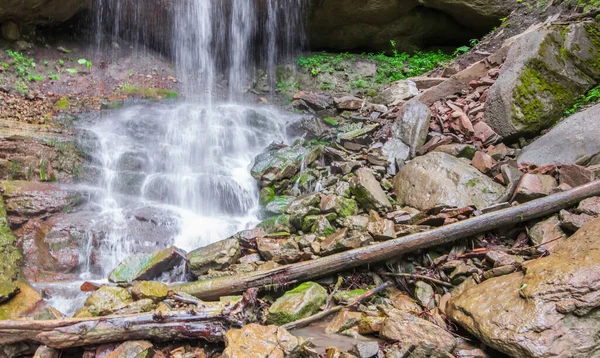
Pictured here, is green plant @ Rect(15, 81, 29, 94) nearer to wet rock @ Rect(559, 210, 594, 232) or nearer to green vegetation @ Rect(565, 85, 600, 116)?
wet rock @ Rect(559, 210, 594, 232)

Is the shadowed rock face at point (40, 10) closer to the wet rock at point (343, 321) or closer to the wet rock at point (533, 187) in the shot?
the wet rock at point (343, 321)

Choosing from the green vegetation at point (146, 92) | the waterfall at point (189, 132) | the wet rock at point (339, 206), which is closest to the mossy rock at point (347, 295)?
the wet rock at point (339, 206)

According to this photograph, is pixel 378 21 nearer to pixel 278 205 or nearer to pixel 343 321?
pixel 278 205

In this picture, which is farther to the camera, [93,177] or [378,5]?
[378,5]

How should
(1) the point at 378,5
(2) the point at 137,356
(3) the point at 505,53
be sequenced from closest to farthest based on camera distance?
1. (2) the point at 137,356
2. (3) the point at 505,53
3. (1) the point at 378,5

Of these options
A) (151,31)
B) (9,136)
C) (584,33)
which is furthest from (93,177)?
(584,33)

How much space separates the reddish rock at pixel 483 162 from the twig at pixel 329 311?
2490 mm

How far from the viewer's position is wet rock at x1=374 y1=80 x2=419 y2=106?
8.79m

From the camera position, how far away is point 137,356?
11.1 ft

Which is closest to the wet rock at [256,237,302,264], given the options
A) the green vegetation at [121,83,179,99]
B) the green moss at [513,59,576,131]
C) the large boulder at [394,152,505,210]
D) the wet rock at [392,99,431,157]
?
the large boulder at [394,152,505,210]

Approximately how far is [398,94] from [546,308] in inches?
266

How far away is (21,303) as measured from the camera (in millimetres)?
4293

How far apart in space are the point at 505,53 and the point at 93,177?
8.48 m

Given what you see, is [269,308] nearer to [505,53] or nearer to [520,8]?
[505,53]
